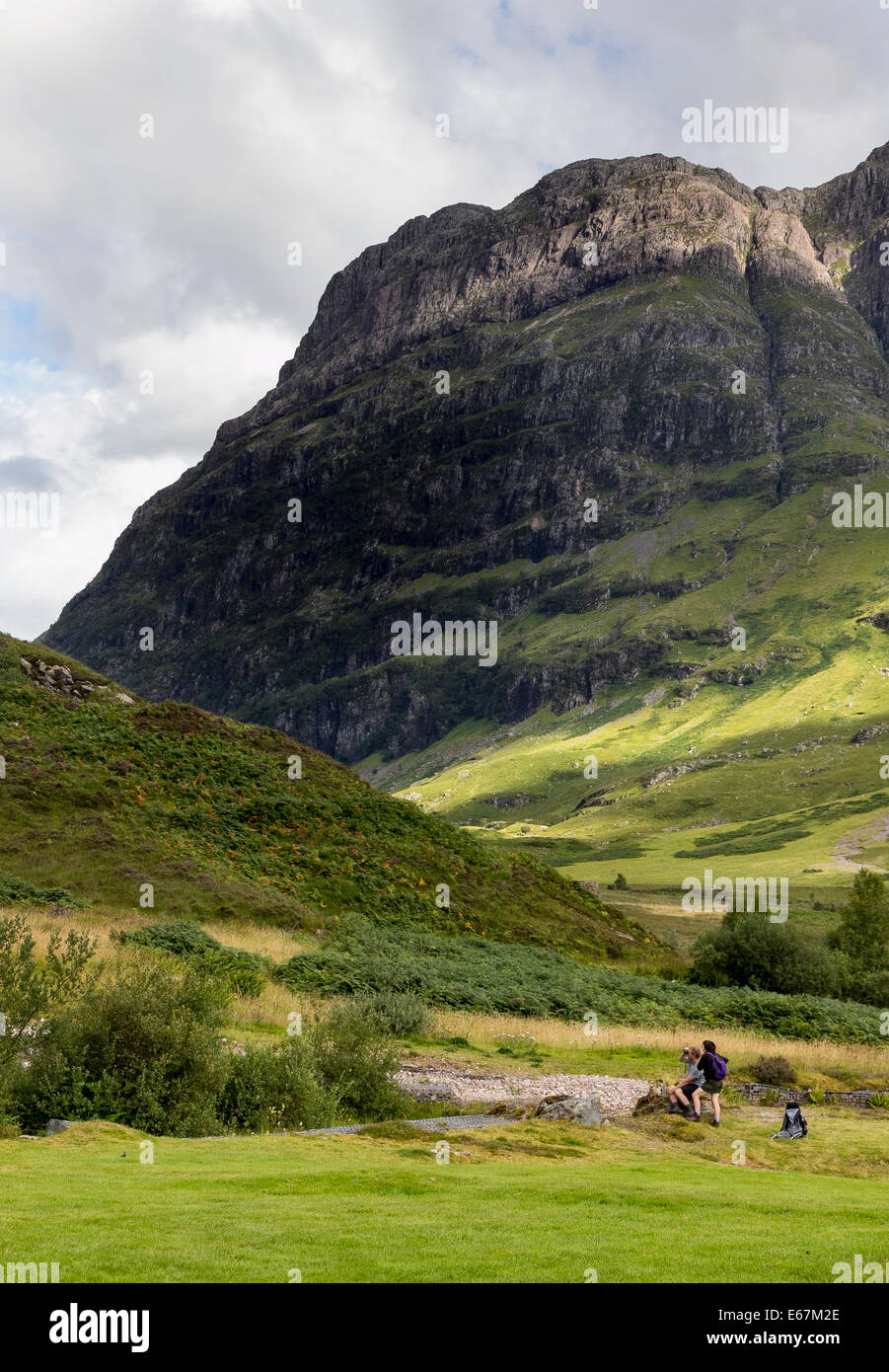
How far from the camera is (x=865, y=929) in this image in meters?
64.9

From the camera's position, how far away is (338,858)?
60.9 meters

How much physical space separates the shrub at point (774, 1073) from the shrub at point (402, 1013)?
11.7 m

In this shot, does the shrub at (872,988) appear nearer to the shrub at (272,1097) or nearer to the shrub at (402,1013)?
the shrub at (402,1013)

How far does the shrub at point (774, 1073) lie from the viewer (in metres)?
34.3

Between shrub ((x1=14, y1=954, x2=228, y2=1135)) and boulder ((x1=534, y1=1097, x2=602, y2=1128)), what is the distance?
26.6 ft

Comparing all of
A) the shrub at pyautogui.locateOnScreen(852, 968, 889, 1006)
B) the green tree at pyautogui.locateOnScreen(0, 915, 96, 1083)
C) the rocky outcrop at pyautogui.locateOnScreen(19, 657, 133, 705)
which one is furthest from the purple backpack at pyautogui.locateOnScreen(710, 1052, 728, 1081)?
the rocky outcrop at pyautogui.locateOnScreen(19, 657, 133, 705)

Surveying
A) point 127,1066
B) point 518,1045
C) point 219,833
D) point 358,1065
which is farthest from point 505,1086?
point 219,833

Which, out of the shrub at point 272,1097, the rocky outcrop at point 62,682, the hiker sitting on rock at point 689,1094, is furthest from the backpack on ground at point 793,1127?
the rocky outcrop at point 62,682

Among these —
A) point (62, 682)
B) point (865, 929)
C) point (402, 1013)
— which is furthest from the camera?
point (62, 682)

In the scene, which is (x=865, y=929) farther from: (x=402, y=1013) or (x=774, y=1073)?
(x=402, y=1013)

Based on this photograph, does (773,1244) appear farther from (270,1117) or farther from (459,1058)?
(459,1058)

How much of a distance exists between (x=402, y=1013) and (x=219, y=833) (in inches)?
986
